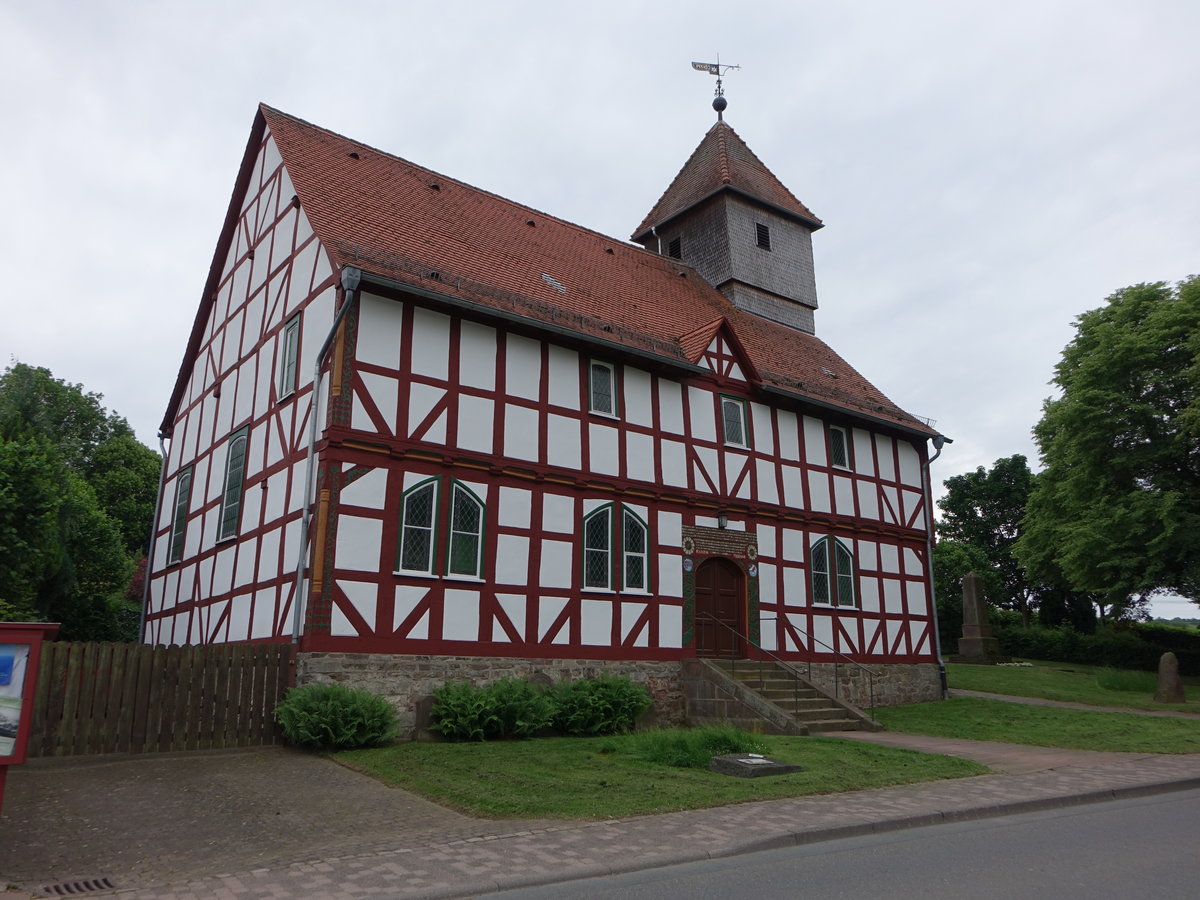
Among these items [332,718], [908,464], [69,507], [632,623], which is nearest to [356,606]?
[332,718]

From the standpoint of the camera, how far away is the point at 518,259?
781 inches

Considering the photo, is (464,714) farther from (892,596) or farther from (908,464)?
(908,464)

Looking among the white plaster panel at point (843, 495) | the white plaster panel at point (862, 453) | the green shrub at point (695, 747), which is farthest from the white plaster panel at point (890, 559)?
the green shrub at point (695, 747)

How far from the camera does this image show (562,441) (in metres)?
17.3

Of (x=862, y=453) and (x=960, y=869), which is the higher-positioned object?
(x=862, y=453)

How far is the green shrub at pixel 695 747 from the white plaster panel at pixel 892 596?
1119cm

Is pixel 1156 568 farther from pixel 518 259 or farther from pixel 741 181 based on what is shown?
pixel 518 259

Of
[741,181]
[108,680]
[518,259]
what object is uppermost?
[741,181]

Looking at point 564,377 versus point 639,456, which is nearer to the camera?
point 564,377

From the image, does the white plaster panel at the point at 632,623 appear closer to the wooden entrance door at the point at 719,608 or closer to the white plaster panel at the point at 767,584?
the wooden entrance door at the point at 719,608

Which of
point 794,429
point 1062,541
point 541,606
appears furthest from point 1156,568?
point 541,606

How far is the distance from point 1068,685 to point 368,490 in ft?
64.0

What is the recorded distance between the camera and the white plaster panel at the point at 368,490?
14469mm

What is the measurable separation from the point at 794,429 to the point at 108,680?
14.9m
